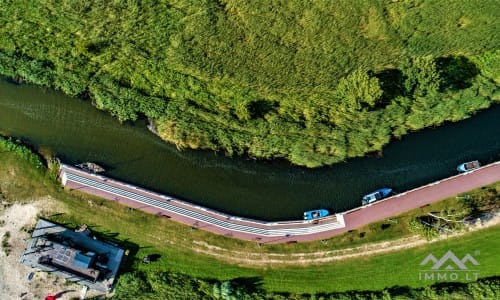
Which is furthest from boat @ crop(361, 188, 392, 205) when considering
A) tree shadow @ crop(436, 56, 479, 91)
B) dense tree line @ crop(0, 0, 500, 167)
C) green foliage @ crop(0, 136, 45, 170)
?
green foliage @ crop(0, 136, 45, 170)

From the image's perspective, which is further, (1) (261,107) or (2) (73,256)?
(1) (261,107)

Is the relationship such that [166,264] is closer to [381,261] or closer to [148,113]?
[148,113]

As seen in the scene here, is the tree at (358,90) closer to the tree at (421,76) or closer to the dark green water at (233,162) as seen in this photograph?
the tree at (421,76)

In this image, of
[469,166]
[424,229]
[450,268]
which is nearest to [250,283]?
[424,229]

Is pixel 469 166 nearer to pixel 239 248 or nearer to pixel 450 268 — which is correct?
pixel 450 268

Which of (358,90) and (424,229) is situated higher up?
(358,90)

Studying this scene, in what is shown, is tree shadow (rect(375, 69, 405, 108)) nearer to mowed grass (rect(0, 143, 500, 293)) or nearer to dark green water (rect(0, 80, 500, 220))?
dark green water (rect(0, 80, 500, 220))
